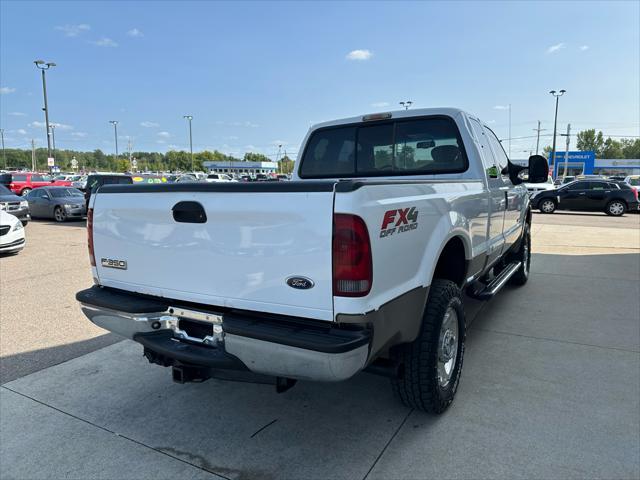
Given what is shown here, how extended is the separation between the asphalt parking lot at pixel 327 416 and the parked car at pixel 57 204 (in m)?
13.2

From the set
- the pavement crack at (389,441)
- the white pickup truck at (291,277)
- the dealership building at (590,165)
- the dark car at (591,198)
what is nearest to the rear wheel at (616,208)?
the dark car at (591,198)

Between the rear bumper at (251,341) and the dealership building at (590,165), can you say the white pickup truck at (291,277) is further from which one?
the dealership building at (590,165)

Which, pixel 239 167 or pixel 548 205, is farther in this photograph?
pixel 239 167

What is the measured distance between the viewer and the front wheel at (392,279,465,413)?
2775 mm

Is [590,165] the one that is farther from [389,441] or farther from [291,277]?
[291,277]

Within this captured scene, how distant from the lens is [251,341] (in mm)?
2201

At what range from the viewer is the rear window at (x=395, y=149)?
4.09 m

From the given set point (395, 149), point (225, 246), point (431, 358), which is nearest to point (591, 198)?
point (395, 149)

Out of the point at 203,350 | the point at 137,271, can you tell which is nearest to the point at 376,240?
the point at 203,350

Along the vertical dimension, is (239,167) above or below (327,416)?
above

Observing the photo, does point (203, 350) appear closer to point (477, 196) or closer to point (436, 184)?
point (436, 184)

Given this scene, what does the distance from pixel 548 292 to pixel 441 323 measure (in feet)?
14.0

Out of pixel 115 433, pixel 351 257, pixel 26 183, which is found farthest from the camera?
pixel 26 183

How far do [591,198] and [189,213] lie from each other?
74.3ft
